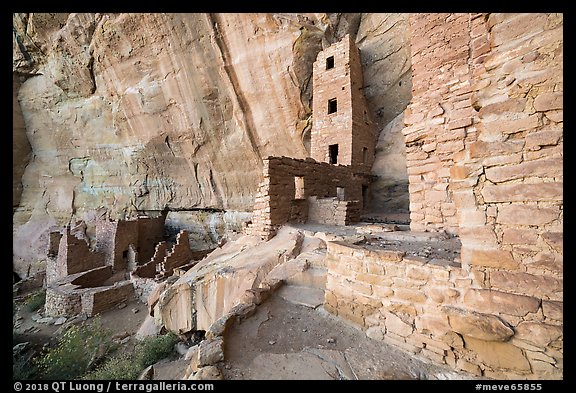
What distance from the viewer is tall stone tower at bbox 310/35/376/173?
29.0 feet

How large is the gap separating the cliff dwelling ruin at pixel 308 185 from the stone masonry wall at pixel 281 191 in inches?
1.9

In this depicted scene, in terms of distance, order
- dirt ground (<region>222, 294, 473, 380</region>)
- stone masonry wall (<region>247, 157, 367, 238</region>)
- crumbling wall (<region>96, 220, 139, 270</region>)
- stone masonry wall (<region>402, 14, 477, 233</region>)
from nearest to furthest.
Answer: dirt ground (<region>222, 294, 473, 380</region>)
stone masonry wall (<region>402, 14, 477, 233</region>)
stone masonry wall (<region>247, 157, 367, 238</region>)
crumbling wall (<region>96, 220, 139, 270</region>)

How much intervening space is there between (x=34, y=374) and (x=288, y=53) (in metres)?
10.8

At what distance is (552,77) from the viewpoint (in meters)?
1.46

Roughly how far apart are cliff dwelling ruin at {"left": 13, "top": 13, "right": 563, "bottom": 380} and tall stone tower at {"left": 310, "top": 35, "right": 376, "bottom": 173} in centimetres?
8

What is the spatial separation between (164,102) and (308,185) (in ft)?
28.6

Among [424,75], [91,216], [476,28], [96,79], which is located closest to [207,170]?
[96,79]

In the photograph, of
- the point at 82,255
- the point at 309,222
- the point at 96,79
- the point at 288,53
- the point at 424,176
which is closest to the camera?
the point at 424,176

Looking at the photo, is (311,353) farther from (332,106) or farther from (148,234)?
(148,234)

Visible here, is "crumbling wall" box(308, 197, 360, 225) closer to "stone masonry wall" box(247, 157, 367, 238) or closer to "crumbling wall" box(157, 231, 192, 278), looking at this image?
"stone masonry wall" box(247, 157, 367, 238)

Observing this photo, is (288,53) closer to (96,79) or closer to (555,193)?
(555,193)

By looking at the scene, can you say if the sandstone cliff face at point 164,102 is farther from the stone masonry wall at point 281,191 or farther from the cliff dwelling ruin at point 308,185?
the stone masonry wall at point 281,191

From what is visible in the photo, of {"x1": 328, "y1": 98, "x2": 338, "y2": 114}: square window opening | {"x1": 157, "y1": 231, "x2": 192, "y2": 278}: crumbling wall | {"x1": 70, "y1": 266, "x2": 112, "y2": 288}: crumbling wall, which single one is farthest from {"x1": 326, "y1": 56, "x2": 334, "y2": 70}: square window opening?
{"x1": 70, "y1": 266, "x2": 112, "y2": 288}: crumbling wall

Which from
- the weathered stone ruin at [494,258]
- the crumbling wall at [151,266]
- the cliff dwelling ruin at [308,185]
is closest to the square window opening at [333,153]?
the cliff dwelling ruin at [308,185]
